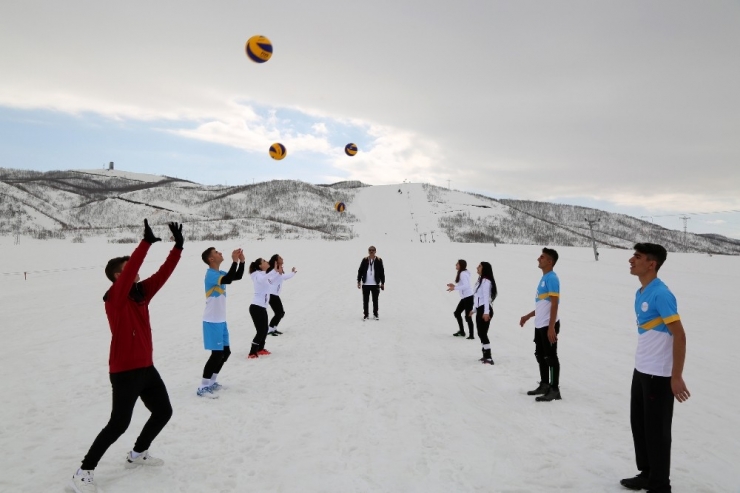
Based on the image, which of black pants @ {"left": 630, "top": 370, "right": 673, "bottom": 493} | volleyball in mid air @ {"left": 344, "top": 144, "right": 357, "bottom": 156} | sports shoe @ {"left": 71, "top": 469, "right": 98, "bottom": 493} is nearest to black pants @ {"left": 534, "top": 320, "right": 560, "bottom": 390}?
black pants @ {"left": 630, "top": 370, "right": 673, "bottom": 493}

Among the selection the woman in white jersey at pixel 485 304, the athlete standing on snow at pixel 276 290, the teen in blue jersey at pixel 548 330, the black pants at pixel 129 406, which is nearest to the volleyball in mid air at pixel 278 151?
the athlete standing on snow at pixel 276 290

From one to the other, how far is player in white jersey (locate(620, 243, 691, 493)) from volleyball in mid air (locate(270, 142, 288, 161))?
16725 millimetres

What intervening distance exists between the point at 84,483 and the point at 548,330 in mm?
6031

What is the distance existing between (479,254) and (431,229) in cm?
5495

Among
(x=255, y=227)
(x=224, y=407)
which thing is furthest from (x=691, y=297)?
(x=255, y=227)

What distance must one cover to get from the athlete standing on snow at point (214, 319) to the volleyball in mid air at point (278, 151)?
12779 mm

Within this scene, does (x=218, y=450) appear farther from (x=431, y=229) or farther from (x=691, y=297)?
(x=431, y=229)

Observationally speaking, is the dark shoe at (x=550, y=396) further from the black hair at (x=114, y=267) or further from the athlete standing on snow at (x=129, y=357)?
the black hair at (x=114, y=267)

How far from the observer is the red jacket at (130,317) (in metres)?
3.86

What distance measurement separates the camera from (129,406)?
404 cm

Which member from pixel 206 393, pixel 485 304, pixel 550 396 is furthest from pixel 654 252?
pixel 206 393

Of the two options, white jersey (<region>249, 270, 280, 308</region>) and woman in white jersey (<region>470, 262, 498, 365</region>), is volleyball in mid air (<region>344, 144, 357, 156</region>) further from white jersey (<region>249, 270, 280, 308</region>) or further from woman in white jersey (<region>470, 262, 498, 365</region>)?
woman in white jersey (<region>470, 262, 498, 365</region>)

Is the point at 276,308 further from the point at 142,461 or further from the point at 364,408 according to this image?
the point at 142,461

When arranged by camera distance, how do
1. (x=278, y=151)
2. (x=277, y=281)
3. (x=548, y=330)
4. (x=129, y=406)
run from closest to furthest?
1. (x=129, y=406)
2. (x=548, y=330)
3. (x=277, y=281)
4. (x=278, y=151)
